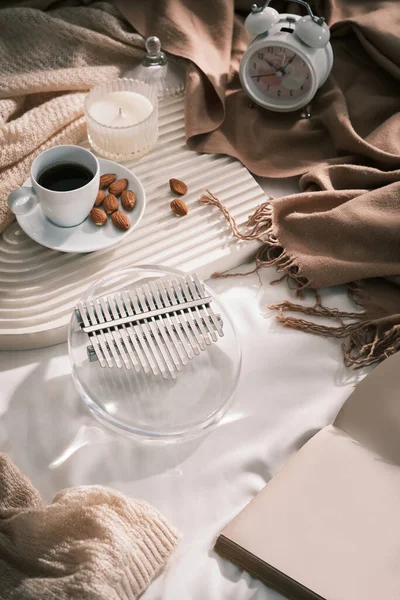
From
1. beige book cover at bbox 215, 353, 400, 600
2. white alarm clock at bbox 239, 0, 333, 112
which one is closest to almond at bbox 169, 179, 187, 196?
white alarm clock at bbox 239, 0, 333, 112

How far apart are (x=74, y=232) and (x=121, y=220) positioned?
0.07 m

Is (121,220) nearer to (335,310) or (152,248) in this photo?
(152,248)

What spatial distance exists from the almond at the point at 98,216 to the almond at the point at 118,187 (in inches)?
1.7

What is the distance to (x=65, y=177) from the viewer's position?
3.27 ft

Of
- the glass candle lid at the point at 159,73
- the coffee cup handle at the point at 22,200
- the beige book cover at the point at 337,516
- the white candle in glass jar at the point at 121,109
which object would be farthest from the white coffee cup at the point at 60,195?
the beige book cover at the point at 337,516

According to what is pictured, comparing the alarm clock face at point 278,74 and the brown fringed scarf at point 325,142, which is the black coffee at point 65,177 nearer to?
the brown fringed scarf at point 325,142

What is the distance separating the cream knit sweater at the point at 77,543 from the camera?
71cm

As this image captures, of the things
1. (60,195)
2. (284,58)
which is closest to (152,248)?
(60,195)

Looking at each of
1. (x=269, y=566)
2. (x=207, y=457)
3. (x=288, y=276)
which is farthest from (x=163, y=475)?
(x=288, y=276)

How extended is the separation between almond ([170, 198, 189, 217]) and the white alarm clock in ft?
0.83

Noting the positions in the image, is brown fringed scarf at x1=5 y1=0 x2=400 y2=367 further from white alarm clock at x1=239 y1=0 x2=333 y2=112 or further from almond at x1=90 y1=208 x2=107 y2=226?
almond at x1=90 y1=208 x2=107 y2=226

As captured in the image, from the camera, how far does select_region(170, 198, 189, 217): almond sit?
1079 mm

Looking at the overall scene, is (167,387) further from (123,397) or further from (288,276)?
(288,276)

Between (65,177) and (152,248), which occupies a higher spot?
(65,177)
